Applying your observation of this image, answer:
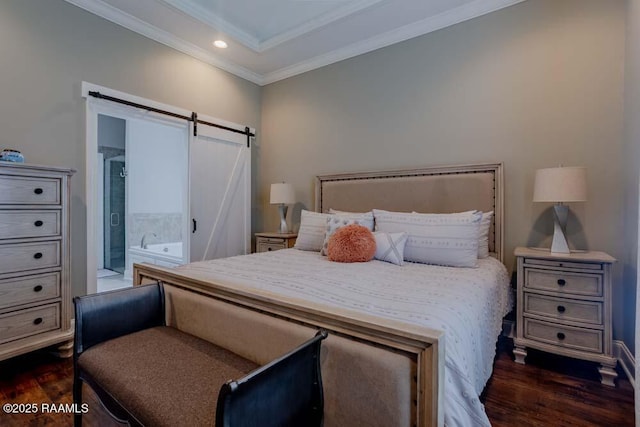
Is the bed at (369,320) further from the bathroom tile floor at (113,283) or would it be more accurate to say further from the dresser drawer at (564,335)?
the bathroom tile floor at (113,283)

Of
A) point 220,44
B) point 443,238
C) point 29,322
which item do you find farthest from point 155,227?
point 443,238

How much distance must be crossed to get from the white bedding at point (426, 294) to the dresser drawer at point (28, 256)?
1.03 m

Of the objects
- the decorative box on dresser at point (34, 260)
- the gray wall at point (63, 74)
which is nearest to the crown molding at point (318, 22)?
the gray wall at point (63, 74)

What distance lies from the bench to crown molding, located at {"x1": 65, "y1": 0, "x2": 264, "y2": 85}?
264 centimetres

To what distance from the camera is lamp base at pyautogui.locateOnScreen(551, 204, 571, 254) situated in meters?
2.27

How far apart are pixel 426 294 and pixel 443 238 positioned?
0.93 meters

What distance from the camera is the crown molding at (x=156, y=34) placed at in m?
2.81

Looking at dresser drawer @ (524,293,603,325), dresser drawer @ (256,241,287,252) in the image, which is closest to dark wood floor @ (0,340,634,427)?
dresser drawer @ (524,293,603,325)

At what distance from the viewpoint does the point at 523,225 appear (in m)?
2.66

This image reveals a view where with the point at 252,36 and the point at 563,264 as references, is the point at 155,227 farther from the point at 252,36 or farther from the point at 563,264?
the point at 563,264

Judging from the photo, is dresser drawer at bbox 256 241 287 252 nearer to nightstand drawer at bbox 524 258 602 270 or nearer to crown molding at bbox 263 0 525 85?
crown molding at bbox 263 0 525 85

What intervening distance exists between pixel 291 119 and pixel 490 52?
7.68ft

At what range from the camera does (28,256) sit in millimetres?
2160

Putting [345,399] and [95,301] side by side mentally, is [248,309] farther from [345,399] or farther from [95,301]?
[95,301]
